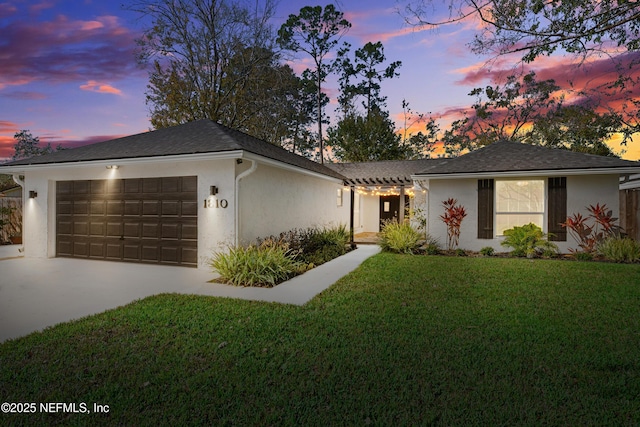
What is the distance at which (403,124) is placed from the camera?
31.5 meters

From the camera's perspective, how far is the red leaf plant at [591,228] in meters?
9.88

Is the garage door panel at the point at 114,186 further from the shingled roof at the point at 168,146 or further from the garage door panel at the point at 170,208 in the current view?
the garage door panel at the point at 170,208

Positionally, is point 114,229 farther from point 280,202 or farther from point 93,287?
point 280,202

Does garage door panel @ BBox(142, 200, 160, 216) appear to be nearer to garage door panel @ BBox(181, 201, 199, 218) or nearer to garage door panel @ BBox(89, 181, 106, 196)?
garage door panel @ BBox(181, 201, 199, 218)

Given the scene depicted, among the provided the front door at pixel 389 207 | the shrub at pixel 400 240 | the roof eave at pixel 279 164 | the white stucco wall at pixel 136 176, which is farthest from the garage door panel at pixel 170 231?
the front door at pixel 389 207

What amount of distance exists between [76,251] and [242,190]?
5.90m

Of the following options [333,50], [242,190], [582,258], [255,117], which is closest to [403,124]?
[333,50]

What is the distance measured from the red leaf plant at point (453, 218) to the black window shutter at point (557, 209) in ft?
8.22

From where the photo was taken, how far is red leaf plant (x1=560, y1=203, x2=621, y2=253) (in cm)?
988

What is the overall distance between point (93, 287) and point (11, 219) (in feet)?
37.7

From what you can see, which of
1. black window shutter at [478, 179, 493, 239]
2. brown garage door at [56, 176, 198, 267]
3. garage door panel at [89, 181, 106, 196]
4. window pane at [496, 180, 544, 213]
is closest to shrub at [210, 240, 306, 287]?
brown garage door at [56, 176, 198, 267]

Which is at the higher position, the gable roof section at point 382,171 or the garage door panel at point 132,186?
the gable roof section at point 382,171

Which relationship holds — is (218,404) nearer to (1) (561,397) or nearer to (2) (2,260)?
(1) (561,397)

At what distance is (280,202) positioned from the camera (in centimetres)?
1036
